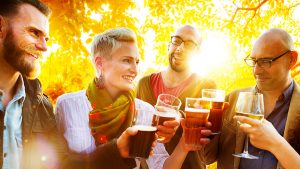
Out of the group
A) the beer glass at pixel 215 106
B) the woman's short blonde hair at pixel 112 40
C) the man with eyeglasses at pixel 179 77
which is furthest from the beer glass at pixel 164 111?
the man with eyeglasses at pixel 179 77

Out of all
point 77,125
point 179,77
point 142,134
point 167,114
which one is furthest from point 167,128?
point 179,77

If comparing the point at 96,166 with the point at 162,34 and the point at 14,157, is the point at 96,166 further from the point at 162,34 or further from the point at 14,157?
the point at 162,34

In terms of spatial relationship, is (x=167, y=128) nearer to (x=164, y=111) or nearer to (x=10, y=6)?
(x=164, y=111)

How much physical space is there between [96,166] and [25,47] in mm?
1123

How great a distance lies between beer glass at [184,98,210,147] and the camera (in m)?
2.63

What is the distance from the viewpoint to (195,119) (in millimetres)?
2641

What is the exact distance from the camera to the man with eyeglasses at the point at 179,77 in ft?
14.5

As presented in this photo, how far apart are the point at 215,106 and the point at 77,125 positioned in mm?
1274

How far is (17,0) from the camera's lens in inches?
102

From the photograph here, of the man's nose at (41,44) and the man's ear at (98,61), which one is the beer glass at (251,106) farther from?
the man's nose at (41,44)

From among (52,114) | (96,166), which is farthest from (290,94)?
(52,114)

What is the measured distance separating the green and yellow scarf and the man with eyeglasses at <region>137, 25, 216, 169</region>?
1.18 m

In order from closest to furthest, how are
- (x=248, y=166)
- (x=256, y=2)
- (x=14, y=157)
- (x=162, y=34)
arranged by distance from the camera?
(x=14, y=157), (x=248, y=166), (x=256, y=2), (x=162, y=34)

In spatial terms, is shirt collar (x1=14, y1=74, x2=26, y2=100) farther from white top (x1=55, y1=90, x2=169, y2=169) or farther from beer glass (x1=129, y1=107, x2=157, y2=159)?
beer glass (x1=129, y1=107, x2=157, y2=159)
